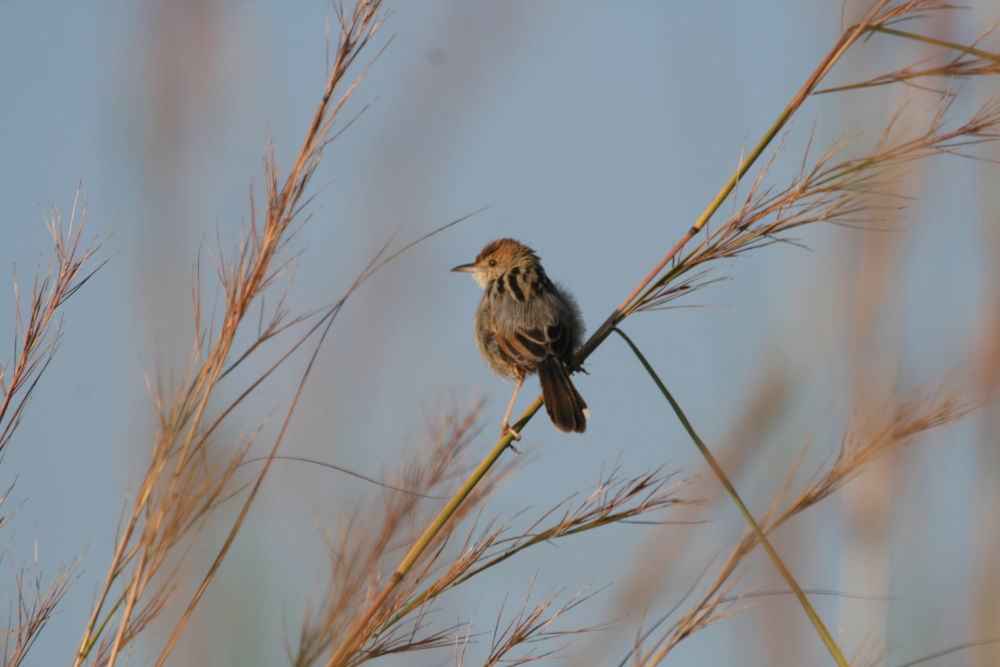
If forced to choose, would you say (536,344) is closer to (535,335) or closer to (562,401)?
(535,335)

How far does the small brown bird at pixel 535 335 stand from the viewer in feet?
13.1

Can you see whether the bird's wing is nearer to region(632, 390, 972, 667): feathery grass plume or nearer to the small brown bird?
the small brown bird

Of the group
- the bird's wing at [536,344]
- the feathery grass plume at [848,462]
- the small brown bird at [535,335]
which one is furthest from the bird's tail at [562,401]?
the feathery grass plume at [848,462]

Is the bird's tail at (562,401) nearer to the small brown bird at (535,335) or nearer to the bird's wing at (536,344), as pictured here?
the small brown bird at (535,335)

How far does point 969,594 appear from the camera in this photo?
8.59 feet

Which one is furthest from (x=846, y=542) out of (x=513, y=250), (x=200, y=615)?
(x=513, y=250)

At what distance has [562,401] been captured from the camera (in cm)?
397

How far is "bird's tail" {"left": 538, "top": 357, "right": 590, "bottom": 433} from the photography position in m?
3.87

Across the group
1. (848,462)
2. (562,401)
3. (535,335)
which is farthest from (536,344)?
(848,462)

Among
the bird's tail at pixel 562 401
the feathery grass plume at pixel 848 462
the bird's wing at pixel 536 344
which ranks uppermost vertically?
the bird's wing at pixel 536 344

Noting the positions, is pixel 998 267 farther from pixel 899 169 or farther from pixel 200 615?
pixel 200 615

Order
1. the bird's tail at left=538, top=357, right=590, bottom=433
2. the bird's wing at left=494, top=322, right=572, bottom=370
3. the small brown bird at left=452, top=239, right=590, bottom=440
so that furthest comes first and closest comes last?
the bird's wing at left=494, top=322, right=572, bottom=370 < the small brown bird at left=452, top=239, right=590, bottom=440 < the bird's tail at left=538, top=357, right=590, bottom=433

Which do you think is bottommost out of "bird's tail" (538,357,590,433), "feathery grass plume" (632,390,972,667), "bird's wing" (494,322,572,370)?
"feathery grass plume" (632,390,972,667)

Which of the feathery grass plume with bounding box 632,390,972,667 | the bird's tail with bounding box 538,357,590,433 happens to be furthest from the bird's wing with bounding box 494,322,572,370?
the feathery grass plume with bounding box 632,390,972,667
